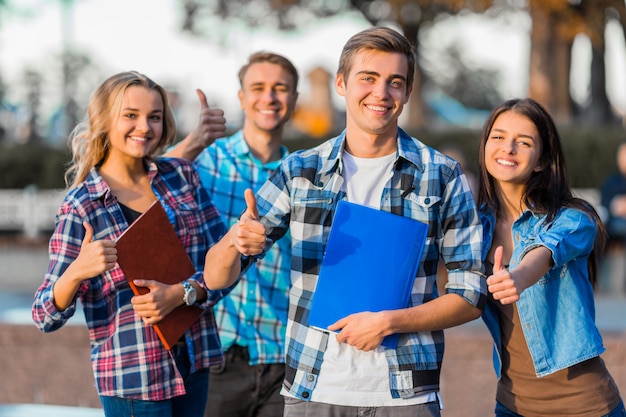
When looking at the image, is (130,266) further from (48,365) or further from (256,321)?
(48,365)

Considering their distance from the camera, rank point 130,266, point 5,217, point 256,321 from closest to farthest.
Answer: point 130,266
point 256,321
point 5,217

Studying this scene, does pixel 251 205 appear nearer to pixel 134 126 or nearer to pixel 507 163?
pixel 134 126

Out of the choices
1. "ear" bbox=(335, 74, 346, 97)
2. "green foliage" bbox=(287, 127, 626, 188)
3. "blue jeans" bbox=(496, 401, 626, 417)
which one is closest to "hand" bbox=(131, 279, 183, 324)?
"ear" bbox=(335, 74, 346, 97)

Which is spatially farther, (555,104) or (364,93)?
(555,104)

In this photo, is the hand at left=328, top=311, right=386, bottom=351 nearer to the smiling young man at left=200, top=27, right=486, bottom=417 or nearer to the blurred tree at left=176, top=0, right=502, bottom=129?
the smiling young man at left=200, top=27, right=486, bottom=417

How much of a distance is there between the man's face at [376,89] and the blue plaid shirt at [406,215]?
0.32ft

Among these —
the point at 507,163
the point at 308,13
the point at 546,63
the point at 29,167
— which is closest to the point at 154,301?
the point at 507,163

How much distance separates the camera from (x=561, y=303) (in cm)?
272

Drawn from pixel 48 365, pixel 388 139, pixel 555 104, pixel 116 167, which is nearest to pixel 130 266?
pixel 116 167

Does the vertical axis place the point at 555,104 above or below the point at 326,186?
above

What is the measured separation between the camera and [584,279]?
2.79 metres

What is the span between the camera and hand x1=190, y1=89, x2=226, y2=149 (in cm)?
358

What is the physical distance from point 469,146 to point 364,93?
10.9 m

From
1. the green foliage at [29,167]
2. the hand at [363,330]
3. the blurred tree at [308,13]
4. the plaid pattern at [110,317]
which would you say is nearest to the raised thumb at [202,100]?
the plaid pattern at [110,317]
